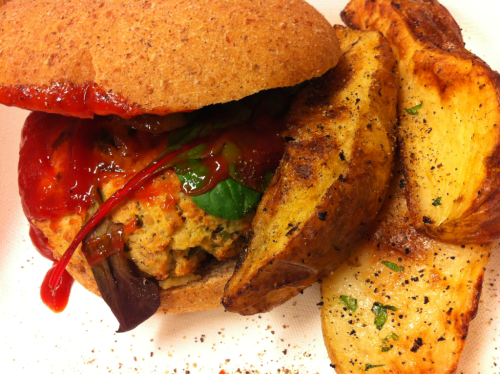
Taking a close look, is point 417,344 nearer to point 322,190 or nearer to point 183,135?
point 322,190

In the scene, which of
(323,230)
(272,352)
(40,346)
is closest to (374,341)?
(323,230)

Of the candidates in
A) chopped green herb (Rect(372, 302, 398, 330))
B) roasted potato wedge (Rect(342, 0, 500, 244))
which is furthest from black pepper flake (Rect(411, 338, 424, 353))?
roasted potato wedge (Rect(342, 0, 500, 244))

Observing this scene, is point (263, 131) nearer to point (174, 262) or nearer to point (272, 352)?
point (174, 262)

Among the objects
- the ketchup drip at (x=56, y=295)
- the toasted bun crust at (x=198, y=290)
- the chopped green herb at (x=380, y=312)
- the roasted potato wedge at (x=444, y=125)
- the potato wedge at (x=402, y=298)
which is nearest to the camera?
the roasted potato wedge at (x=444, y=125)

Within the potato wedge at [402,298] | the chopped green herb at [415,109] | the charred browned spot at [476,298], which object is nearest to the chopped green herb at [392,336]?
the potato wedge at [402,298]

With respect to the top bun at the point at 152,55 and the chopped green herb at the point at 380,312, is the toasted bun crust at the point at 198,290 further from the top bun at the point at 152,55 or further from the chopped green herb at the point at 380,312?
the top bun at the point at 152,55
